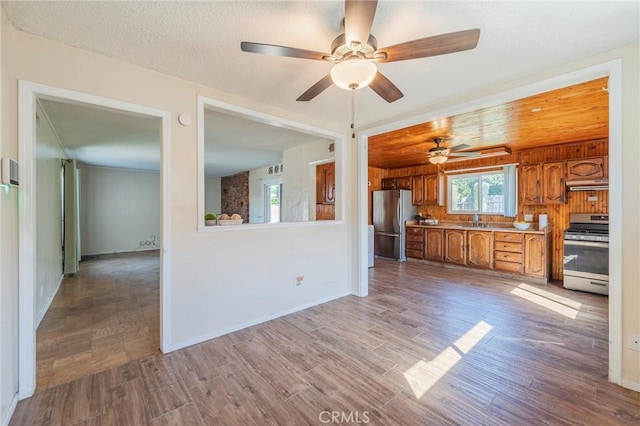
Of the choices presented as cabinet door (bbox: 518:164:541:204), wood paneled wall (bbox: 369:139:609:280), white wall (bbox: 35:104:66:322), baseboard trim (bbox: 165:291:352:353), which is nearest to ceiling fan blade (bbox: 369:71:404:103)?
baseboard trim (bbox: 165:291:352:353)

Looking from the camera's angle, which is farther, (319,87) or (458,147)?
(458,147)

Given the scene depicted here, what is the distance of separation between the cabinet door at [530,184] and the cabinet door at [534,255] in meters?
0.73

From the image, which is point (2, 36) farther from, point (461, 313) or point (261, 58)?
point (461, 313)

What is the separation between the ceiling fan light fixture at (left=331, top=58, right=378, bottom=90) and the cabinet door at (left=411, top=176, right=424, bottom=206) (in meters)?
5.33

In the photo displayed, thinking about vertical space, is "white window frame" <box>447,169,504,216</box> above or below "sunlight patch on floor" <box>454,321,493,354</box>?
above

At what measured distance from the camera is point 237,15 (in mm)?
1598

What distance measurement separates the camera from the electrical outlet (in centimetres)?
184

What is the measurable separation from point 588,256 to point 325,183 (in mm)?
4144

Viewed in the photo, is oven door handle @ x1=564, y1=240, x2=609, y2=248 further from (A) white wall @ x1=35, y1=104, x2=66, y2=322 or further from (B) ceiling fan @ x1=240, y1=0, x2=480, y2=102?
(A) white wall @ x1=35, y1=104, x2=66, y2=322

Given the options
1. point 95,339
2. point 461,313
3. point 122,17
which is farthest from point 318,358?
point 122,17

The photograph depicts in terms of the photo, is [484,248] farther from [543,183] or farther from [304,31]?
[304,31]

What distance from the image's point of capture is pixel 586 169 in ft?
13.9

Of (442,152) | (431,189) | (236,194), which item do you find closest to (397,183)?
(431,189)

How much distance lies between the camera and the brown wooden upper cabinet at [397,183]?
679 centimetres
